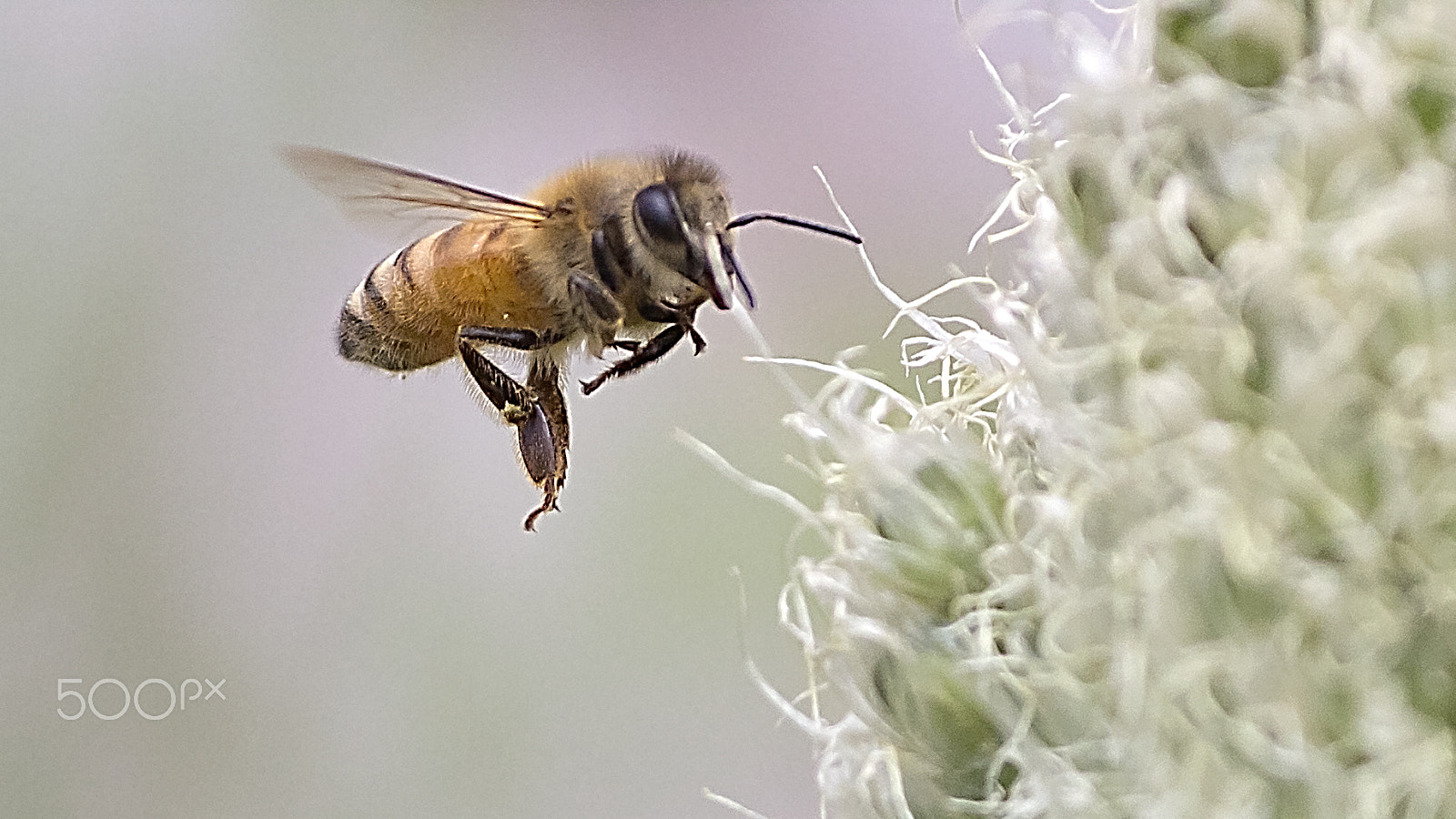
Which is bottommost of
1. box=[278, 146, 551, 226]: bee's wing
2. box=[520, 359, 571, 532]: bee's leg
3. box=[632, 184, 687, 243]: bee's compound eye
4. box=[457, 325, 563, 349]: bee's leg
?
box=[520, 359, 571, 532]: bee's leg

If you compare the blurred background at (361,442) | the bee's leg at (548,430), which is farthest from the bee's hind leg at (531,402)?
the blurred background at (361,442)

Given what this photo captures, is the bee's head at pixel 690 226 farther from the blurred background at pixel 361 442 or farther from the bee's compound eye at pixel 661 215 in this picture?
the blurred background at pixel 361 442

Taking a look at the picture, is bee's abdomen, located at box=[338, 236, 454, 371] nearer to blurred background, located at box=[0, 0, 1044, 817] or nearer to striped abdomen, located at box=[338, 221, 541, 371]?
striped abdomen, located at box=[338, 221, 541, 371]

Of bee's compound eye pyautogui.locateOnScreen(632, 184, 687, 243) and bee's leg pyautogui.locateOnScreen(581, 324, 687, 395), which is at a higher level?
bee's compound eye pyautogui.locateOnScreen(632, 184, 687, 243)

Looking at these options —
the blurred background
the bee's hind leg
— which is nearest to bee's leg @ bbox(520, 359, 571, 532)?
the bee's hind leg

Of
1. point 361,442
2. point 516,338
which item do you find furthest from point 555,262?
point 361,442

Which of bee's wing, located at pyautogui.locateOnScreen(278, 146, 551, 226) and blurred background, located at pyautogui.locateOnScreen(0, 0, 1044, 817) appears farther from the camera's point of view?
blurred background, located at pyautogui.locateOnScreen(0, 0, 1044, 817)

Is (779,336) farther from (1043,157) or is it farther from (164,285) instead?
(1043,157)
